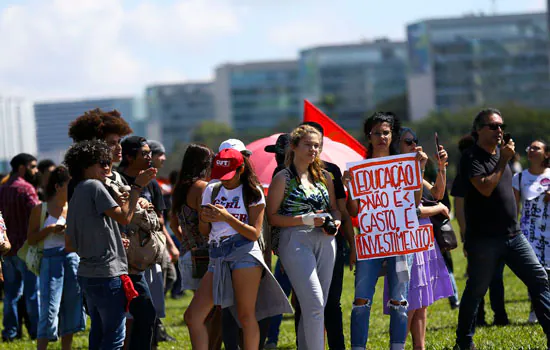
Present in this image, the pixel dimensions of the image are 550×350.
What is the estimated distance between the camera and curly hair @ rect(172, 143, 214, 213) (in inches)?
309

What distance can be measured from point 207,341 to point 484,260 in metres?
2.38

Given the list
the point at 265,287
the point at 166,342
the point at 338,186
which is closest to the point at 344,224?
the point at 338,186

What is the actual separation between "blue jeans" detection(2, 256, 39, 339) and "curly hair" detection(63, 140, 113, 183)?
4416 millimetres

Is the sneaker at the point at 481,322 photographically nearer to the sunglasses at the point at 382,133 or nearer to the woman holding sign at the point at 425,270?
the woman holding sign at the point at 425,270

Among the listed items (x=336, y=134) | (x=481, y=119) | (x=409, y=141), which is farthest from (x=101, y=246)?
(x=336, y=134)

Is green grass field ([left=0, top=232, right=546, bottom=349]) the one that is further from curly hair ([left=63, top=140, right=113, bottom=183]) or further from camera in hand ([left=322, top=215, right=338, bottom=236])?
curly hair ([left=63, top=140, right=113, bottom=183])

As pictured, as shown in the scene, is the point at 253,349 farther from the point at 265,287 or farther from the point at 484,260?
the point at 484,260

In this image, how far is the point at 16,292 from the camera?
11.5 m

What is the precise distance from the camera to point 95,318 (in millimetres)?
7195

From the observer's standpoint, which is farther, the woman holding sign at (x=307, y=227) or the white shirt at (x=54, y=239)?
the white shirt at (x=54, y=239)

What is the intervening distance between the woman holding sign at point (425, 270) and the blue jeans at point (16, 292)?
5165 millimetres

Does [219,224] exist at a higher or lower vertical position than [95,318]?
higher

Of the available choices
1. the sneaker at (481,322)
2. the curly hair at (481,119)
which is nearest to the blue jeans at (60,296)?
the curly hair at (481,119)

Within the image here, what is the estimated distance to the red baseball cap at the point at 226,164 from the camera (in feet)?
23.2
